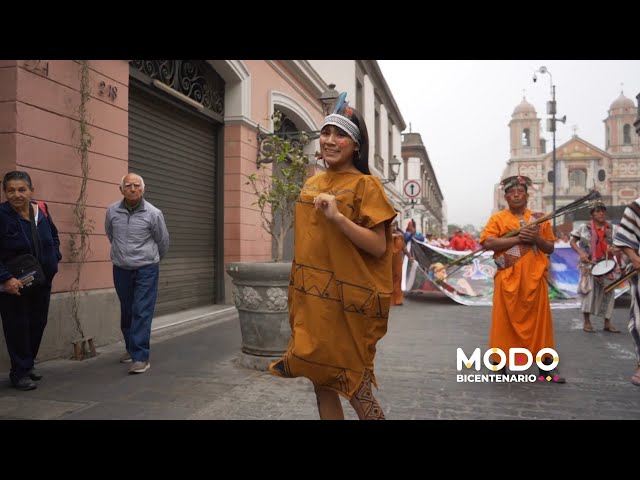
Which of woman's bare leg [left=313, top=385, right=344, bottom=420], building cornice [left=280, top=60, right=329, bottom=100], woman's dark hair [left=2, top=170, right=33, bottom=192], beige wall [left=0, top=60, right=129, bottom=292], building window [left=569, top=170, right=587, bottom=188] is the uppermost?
building window [left=569, top=170, right=587, bottom=188]

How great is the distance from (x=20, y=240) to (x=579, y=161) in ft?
309

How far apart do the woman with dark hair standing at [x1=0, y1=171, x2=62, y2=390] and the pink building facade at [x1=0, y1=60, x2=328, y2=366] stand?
707 millimetres

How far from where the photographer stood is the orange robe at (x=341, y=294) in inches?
79.8

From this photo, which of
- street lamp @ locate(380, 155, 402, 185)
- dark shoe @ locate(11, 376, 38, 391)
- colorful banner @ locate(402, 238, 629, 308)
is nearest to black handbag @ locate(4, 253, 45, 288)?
dark shoe @ locate(11, 376, 38, 391)

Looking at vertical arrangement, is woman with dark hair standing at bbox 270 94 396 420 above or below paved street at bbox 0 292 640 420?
above

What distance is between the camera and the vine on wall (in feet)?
16.1

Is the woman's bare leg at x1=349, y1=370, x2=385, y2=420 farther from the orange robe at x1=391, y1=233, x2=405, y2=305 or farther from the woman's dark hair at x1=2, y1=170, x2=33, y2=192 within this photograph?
the orange robe at x1=391, y1=233, x2=405, y2=305

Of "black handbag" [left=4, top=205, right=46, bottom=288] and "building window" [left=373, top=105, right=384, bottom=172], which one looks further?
"building window" [left=373, top=105, right=384, bottom=172]

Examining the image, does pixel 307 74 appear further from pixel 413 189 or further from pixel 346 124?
pixel 346 124

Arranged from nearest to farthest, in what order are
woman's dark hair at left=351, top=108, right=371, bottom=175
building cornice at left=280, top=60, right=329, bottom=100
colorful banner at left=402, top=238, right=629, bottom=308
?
woman's dark hair at left=351, top=108, right=371, bottom=175 → colorful banner at left=402, top=238, right=629, bottom=308 → building cornice at left=280, top=60, right=329, bottom=100

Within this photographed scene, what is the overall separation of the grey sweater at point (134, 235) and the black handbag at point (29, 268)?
28.2 inches

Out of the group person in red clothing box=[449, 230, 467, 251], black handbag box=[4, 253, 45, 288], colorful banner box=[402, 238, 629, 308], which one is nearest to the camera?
black handbag box=[4, 253, 45, 288]

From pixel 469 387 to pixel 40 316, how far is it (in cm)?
361

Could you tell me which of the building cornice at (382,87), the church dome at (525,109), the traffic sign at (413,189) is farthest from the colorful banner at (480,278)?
the church dome at (525,109)
